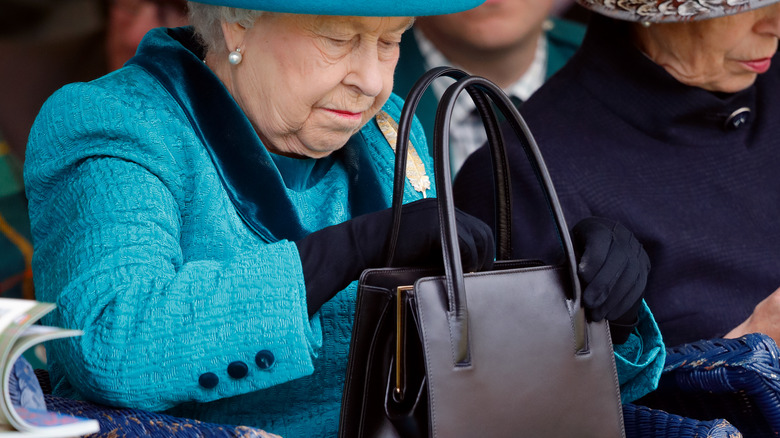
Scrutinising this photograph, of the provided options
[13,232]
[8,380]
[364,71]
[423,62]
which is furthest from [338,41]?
[423,62]

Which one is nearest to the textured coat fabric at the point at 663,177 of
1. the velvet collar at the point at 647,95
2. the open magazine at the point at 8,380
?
the velvet collar at the point at 647,95

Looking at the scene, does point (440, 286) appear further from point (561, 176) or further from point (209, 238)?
point (561, 176)

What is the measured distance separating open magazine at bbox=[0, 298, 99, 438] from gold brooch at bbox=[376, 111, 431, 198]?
100 cm

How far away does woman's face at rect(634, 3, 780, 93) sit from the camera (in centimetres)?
229

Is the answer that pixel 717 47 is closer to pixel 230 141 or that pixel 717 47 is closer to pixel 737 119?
pixel 737 119

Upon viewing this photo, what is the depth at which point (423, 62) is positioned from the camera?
3393mm

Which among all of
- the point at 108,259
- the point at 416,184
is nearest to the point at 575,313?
the point at 416,184

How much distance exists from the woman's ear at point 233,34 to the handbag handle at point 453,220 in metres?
0.42

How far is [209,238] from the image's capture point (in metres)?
1.65

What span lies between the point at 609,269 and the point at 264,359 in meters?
0.58

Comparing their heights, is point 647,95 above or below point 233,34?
below

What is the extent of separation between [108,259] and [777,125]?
182 cm

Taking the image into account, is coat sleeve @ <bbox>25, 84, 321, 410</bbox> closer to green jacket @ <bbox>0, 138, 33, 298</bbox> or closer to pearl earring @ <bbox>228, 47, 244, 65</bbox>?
pearl earring @ <bbox>228, 47, 244, 65</bbox>

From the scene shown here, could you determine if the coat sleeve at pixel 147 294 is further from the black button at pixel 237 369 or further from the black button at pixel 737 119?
the black button at pixel 737 119
